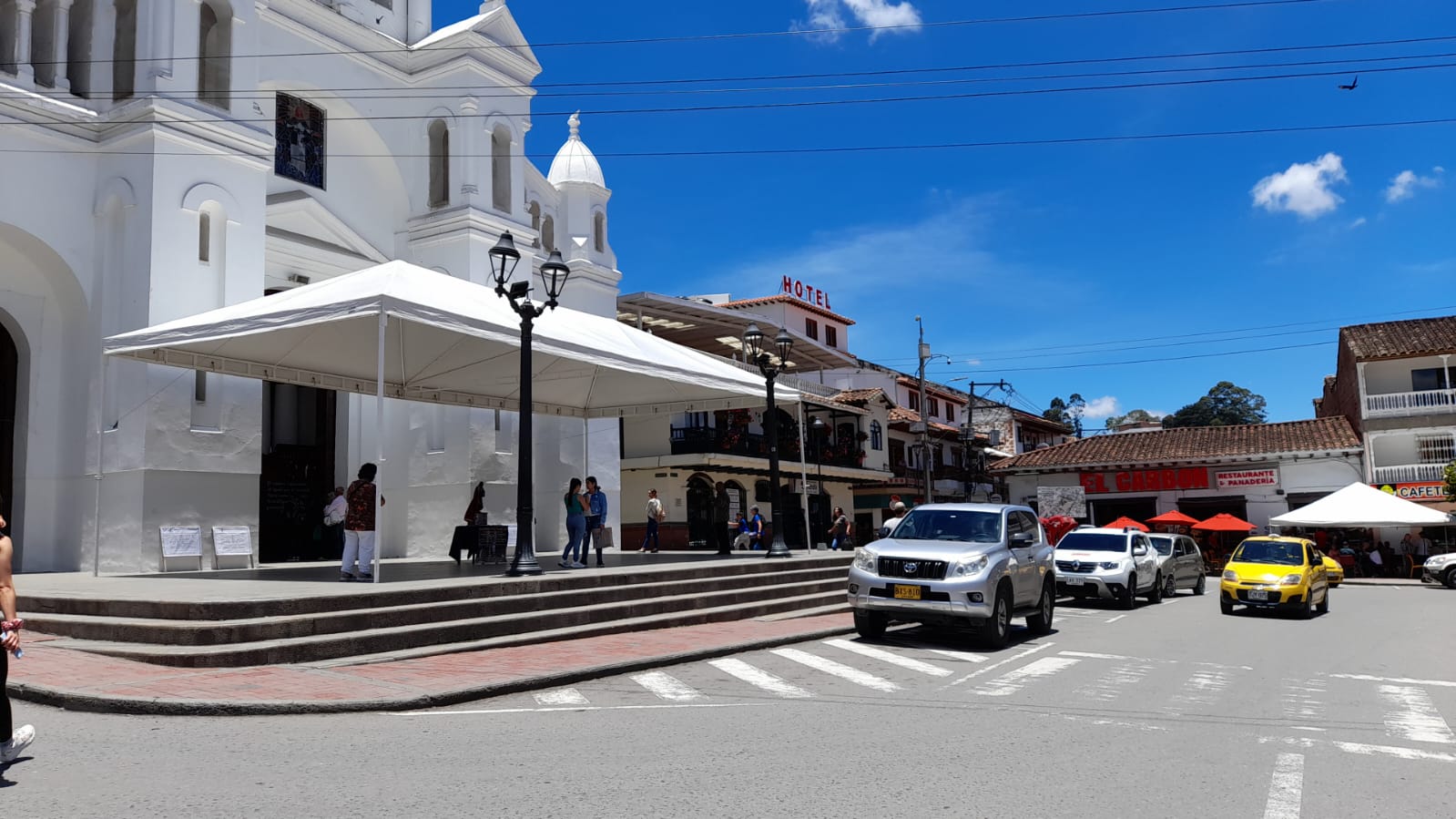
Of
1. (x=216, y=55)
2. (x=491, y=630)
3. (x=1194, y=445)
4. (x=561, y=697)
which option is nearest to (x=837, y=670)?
(x=561, y=697)

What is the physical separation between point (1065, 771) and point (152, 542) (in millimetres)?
15126

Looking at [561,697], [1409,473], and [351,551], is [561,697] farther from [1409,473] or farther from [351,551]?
[1409,473]

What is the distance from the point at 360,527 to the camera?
13625mm

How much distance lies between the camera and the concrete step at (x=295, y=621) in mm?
9734

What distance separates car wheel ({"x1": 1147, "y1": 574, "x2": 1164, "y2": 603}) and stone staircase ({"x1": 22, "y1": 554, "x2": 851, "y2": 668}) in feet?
33.8

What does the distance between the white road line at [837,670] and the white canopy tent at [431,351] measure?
4883 mm

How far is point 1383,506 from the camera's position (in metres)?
32.9

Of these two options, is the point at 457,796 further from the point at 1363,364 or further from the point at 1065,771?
the point at 1363,364

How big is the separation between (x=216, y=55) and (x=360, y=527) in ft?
36.4

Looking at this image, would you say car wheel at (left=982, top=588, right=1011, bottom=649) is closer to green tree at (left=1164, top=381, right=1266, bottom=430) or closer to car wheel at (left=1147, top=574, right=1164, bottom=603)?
car wheel at (left=1147, top=574, right=1164, bottom=603)

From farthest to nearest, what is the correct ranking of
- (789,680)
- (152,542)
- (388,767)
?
(152,542)
(789,680)
(388,767)

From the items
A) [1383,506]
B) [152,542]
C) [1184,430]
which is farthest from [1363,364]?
[152,542]

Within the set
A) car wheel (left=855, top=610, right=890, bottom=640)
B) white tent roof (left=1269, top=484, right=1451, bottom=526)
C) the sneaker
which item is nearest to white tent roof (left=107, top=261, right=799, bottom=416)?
car wheel (left=855, top=610, right=890, bottom=640)

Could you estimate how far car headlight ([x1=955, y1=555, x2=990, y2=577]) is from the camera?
492 inches
